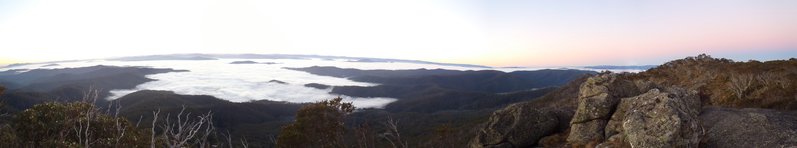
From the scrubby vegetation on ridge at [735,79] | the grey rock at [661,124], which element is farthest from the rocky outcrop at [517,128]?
the scrubby vegetation on ridge at [735,79]

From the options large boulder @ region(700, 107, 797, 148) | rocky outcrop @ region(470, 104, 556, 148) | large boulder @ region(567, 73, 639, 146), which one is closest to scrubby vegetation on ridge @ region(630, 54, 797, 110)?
large boulder @ region(700, 107, 797, 148)

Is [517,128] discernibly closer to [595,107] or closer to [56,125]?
[595,107]

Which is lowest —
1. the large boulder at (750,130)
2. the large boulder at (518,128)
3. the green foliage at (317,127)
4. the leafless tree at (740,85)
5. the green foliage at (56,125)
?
the green foliage at (317,127)

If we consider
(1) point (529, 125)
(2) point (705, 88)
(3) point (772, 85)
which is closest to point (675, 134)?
(1) point (529, 125)

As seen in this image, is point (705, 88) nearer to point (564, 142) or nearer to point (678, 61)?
point (678, 61)

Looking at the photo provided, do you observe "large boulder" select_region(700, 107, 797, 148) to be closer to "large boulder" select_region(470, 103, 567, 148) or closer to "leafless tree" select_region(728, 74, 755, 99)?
"large boulder" select_region(470, 103, 567, 148)

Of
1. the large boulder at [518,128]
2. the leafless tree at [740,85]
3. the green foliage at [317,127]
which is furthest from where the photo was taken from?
the green foliage at [317,127]

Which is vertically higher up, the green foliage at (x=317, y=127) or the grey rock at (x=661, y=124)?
the grey rock at (x=661, y=124)

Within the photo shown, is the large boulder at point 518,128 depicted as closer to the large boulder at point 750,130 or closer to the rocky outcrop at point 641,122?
the rocky outcrop at point 641,122
